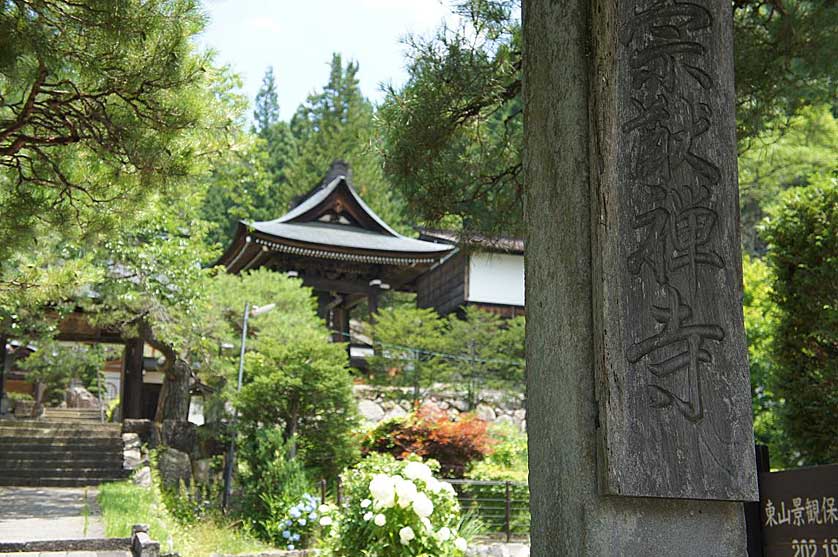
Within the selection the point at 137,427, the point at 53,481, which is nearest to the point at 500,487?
the point at 137,427

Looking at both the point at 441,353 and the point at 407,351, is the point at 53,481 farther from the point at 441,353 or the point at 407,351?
the point at 441,353

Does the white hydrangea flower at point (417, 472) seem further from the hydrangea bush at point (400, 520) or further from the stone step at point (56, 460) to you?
the stone step at point (56, 460)

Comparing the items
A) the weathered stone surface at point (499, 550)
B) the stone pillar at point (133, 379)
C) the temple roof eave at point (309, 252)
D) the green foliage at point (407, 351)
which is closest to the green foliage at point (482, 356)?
the green foliage at point (407, 351)

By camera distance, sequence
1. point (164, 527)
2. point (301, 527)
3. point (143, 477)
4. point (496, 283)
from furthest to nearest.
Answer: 1. point (496, 283)
2. point (143, 477)
3. point (301, 527)
4. point (164, 527)

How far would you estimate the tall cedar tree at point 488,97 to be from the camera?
4508 millimetres

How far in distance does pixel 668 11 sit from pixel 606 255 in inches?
25.8

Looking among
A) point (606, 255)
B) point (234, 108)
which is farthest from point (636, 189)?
point (234, 108)

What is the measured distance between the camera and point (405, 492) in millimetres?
5918

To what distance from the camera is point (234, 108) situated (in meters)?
5.09

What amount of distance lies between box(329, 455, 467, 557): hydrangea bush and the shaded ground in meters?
2.57

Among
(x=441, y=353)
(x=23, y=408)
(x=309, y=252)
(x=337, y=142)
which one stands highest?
(x=337, y=142)

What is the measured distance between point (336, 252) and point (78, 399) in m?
11.7

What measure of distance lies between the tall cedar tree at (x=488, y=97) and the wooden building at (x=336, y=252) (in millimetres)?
12242

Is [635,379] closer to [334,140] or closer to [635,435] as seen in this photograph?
[635,435]
